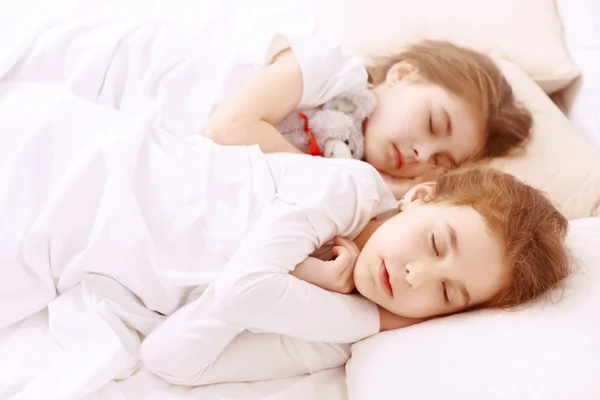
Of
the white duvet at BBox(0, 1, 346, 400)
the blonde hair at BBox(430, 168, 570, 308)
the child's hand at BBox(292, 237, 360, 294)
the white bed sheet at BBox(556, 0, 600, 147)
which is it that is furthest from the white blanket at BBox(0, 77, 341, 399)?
the white bed sheet at BBox(556, 0, 600, 147)

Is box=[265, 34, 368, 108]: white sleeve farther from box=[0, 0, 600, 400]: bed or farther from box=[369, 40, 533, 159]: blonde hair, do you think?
box=[0, 0, 600, 400]: bed

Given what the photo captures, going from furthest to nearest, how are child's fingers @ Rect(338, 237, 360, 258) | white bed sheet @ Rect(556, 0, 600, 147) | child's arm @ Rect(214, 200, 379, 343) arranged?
white bed sheet @ Rect(556, 0, 600, 147) → child's fingers @ Rect(338, 237, 360, 258) → child's arm @ Rect(214, 200, 379, 343)

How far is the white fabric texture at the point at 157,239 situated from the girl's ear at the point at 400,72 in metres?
0.39

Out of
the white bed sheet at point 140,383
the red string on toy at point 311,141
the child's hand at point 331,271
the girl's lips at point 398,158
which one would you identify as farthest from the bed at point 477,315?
the red string on toy at point 311,141

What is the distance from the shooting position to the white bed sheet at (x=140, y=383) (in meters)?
0.95

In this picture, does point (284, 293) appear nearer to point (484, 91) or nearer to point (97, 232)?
point (97, 232)

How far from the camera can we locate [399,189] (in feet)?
4.58

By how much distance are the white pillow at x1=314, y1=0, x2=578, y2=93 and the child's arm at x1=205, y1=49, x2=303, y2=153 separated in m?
0.38

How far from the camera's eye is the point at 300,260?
39.0 inches

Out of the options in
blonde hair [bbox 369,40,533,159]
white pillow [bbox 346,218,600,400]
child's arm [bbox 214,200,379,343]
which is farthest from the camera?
blonde hair [bbox 369,40,533,159]

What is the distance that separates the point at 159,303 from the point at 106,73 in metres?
0.59

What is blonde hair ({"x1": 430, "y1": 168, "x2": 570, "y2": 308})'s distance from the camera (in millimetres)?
968

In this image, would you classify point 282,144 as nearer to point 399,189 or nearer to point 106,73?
point 399,189

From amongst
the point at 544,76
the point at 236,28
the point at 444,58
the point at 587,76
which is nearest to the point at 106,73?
the point at 236,28
